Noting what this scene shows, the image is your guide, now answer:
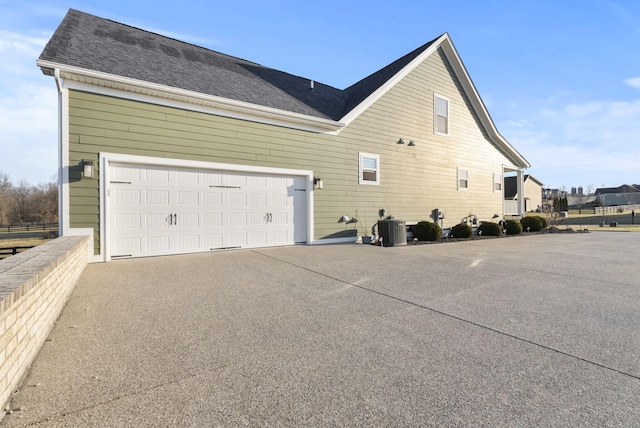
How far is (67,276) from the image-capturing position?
12.6 ft

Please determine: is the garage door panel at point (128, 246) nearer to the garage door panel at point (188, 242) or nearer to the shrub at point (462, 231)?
the garage door panel at point (188, 242)

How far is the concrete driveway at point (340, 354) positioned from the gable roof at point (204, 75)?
4.46 metres

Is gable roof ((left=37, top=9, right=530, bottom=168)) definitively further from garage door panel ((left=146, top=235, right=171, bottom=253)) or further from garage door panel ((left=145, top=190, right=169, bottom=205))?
garage door panel ((left=146, top=235, right=171, bottom=253))

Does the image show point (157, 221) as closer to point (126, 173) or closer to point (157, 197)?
point (157, 197)

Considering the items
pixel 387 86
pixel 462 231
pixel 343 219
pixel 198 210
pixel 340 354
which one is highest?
pixel 387 86

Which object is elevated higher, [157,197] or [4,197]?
[4,197]

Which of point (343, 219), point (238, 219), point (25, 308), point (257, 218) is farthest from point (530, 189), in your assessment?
point (25, 308)

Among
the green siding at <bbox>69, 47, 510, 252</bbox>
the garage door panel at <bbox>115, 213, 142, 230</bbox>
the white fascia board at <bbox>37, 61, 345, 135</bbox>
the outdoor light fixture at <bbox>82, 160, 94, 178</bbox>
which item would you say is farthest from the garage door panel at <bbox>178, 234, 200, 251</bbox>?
the white fascia board at <bbox>37, 61, 345, 135</bbox>

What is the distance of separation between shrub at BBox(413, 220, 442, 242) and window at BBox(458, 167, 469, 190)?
3.79 metres

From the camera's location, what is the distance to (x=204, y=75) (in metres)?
8.35

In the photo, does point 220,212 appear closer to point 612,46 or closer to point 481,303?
point 481,303

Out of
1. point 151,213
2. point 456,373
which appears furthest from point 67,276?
point 456,373

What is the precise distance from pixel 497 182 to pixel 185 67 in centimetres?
1498

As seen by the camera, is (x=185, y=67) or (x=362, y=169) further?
A: (x=362, y=169)
